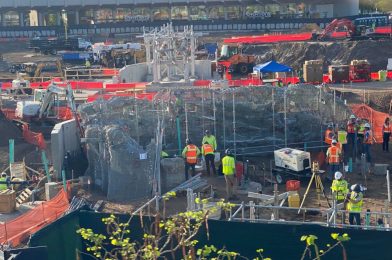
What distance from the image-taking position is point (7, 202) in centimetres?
2050

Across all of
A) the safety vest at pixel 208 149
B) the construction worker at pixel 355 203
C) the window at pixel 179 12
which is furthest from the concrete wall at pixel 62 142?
the window at pixel 179 12

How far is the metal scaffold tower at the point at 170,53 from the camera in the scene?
120 feet

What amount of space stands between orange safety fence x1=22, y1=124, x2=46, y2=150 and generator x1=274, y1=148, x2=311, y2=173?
9194 millimetres

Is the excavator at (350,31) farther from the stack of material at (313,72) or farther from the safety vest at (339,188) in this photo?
the safety vest at (339,188)

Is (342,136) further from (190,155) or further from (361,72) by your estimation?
(361,72)

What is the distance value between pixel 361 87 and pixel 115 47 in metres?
23.3

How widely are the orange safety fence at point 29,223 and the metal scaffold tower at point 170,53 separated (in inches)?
758

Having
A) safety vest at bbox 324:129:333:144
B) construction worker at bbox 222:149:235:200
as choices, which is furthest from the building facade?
construction worker at bbox 222:149:235:200

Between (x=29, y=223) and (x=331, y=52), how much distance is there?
38.9 meters

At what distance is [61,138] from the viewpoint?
23.7m

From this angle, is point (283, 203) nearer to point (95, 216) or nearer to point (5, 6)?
point (95, 216)

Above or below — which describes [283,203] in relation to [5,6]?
below

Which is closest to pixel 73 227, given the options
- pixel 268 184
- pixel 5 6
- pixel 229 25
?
pixel 268 184

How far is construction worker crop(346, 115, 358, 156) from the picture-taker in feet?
80.0
